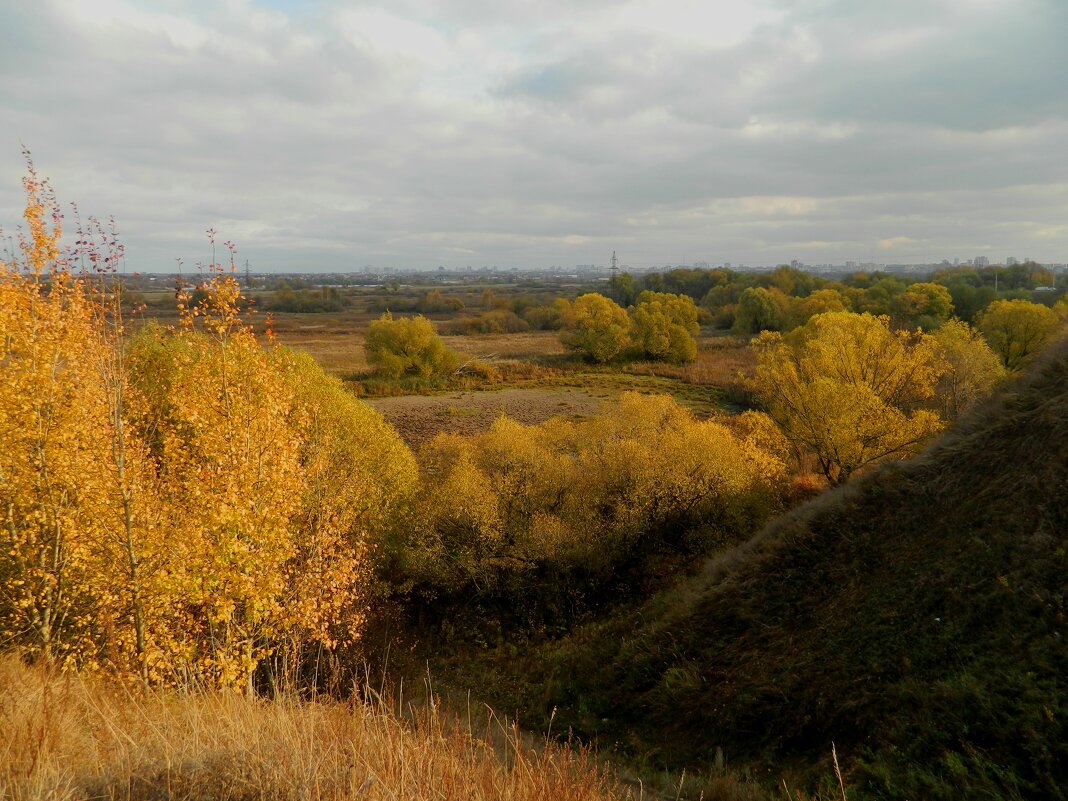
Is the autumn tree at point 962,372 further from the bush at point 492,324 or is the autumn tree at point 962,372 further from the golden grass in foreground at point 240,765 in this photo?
the bush at point 492,324

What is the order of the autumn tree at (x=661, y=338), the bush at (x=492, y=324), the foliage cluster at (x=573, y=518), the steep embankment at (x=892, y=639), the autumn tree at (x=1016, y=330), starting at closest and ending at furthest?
the steep embankment at (x=892, y=639)
the foliage cluster at (x=573, y=518)
the autumn tree at (x=1016, y=330)
the autumn tree at (x=661, y=338)
the bush at (x=492, y=324)

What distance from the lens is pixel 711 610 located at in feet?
54.1

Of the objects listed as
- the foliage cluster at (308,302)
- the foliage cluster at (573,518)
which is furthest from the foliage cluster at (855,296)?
the foliage cluster at (308,302)

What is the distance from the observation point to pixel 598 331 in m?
78.7

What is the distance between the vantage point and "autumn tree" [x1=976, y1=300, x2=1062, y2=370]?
153ft

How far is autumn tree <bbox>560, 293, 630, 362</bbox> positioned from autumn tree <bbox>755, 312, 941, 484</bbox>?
46166 millimetres

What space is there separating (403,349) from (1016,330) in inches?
2195

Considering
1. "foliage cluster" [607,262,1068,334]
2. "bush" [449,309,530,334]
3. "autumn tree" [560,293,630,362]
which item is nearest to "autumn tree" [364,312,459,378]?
"autumn tree" [560,293,630,362]

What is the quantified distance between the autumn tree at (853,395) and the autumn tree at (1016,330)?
951 inches

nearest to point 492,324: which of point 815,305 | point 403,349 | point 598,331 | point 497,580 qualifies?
point 598,331

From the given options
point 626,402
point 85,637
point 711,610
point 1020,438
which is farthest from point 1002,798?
point 626,402

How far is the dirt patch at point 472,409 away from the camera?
44.6 m

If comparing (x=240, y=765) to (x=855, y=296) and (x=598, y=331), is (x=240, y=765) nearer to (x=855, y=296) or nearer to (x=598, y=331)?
(x=598, y=331)

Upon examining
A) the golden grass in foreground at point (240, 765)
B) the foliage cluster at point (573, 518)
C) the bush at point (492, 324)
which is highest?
the bush at point (492, 324)
